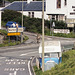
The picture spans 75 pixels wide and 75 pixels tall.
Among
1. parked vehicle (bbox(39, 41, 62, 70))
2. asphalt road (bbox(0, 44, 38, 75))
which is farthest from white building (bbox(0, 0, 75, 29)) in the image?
parked vehicle (bbox(39, 41, 62, 70))

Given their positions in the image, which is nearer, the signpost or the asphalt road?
the asphalt road

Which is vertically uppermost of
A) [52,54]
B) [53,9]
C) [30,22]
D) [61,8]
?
→ [61,8]

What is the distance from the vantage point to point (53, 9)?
8519 cm

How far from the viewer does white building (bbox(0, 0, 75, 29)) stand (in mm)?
79650

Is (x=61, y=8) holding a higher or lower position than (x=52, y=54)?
higher

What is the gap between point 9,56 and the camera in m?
41.5

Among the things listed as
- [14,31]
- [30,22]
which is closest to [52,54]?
[14,31]

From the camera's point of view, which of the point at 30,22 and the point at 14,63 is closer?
the point at 14,63

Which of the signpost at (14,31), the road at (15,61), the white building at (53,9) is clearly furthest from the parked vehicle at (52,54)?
the white building at (53,9)

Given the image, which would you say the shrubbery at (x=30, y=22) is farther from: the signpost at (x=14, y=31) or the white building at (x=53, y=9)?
the signpost at (x=14, y=31)

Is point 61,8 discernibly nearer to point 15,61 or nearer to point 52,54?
point 15,61

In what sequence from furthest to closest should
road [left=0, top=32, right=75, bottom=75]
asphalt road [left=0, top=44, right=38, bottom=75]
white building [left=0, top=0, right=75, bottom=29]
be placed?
white building [left=0, top=0, right=75, bottom=29], road [left=0, top=32, right=75, bottom=75], asphalt road [left=0, top=44, right=38, bottom=75]

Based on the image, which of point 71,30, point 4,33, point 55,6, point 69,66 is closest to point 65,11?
point 55,6

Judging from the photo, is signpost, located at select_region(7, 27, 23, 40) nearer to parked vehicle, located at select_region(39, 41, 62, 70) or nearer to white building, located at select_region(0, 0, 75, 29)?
white building, located at select_region(0, 0, 75, 29)
